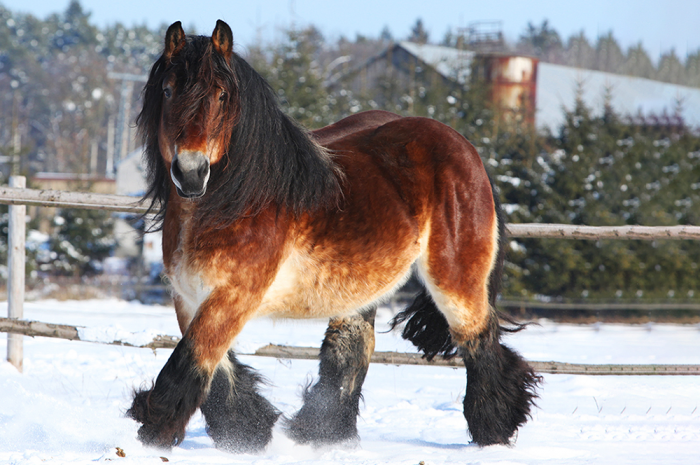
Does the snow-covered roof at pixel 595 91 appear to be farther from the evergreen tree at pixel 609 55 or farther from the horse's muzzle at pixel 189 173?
the horse's muzzle at pixel 189 173

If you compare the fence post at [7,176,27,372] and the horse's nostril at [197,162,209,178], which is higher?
the horse's nostril at [197,162,209,178]

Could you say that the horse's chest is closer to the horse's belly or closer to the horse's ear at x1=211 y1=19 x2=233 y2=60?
the horse's belly

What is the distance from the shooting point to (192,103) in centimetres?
247

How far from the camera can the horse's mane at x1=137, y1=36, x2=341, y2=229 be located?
2566 millimetres

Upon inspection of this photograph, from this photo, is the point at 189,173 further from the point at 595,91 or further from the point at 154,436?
the point at 595,91

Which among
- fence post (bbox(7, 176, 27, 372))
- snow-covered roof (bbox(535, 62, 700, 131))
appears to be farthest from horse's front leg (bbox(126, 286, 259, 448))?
snow-covered roof (bbox(535, 62, 700, 131))

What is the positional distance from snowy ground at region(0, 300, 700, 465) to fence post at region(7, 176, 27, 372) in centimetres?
14

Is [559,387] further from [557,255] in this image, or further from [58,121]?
[58,121]

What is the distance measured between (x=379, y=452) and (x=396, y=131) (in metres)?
1.75

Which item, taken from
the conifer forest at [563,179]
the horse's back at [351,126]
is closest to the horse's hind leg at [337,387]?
the horse's back at [351,126]

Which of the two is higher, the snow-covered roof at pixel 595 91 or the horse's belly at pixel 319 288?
the snow-covered roof at pixel 595 91

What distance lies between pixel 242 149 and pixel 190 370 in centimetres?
98

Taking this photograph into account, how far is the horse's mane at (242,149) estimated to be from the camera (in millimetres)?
2566

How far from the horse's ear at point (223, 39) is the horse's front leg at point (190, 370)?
1.03 m
